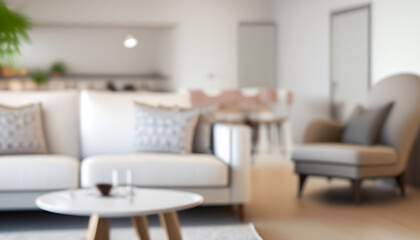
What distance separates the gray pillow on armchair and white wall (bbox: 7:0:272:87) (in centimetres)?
546

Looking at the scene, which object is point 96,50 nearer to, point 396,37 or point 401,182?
point 396,37

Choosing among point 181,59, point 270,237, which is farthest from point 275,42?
point 270,237

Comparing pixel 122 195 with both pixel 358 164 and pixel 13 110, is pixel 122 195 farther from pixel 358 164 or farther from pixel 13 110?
pixel 358 164

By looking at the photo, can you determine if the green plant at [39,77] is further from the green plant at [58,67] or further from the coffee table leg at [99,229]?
the coffee table leg at [99,229]

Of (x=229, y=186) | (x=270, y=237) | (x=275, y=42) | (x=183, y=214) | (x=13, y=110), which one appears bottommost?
(x=183, y=214)

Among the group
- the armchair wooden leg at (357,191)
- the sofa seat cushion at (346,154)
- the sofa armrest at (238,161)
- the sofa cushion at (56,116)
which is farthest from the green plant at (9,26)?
the armchair wooden leg at (357,191)

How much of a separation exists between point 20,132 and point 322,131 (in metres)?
2.54

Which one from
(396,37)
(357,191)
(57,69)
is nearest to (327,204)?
(357,191)

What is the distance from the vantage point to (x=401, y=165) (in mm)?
4559

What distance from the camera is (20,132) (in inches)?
151

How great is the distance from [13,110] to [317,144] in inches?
94.3

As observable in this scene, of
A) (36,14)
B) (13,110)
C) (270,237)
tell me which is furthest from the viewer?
(36,14)

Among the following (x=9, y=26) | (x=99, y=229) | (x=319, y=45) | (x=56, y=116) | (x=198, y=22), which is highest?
(x=198, y=22)

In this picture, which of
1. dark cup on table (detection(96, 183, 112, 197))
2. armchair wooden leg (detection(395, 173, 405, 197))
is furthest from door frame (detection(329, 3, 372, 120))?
dark cup on table (detection(96, 183, 112, 197))
